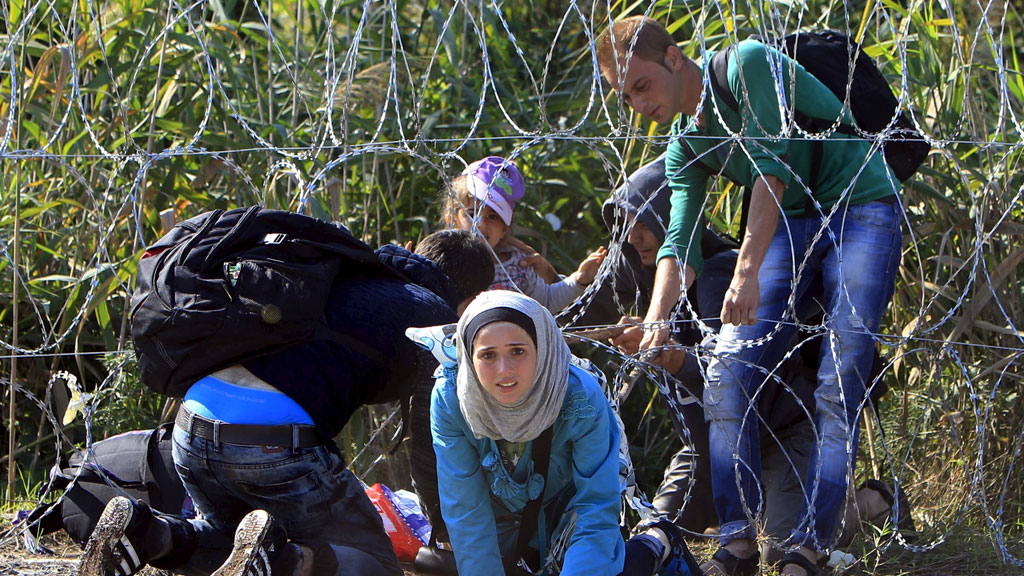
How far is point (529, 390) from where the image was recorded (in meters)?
2.21

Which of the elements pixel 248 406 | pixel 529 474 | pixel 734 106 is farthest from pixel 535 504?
pixel 734 106

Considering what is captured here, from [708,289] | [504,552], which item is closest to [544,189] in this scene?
[708,289]

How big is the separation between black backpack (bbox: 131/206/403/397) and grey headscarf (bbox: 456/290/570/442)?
215 millimetres

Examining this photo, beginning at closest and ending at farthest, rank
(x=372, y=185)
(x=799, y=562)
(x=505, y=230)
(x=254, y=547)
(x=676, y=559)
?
(x=254, y=547) < (x=676, y=559) < (x=799, y=562) < (x=505, y=230) < (x=372, y=185)

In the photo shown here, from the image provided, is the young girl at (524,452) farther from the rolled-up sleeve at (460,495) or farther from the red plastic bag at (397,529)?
the red plastic bag at (397,529)

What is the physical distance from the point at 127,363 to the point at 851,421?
207cm

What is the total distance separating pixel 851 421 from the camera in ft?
8.91

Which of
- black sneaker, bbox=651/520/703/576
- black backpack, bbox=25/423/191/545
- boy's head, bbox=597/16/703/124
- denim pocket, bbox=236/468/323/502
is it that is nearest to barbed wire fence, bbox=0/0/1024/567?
boy's head, bbox=597/16/703/124

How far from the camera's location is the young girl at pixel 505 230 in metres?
3.18

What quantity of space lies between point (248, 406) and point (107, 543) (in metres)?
0.36

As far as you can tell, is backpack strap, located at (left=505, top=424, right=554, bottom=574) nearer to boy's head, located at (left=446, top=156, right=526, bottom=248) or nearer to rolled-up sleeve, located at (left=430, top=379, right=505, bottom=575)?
rolled-up sleeve, located at (left=430, top=379, right=505, bottom=575)

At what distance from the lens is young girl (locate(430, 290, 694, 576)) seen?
2.21 meters

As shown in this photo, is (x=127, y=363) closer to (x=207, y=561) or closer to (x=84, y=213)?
(x=84, y=213)

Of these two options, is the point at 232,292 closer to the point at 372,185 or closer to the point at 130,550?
the point at 130,550
